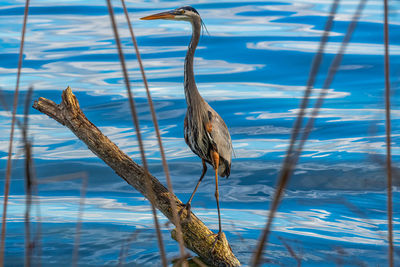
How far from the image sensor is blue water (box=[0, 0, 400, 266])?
3713mm

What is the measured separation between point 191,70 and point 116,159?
21.4 inches

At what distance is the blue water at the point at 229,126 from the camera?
3713 mm

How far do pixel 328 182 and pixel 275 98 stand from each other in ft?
7.63

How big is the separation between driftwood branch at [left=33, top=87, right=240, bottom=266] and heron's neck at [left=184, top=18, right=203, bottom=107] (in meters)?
0.43

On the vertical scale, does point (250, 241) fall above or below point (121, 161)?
below

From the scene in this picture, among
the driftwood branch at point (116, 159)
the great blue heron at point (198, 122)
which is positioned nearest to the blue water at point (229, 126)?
the driftwood branch at point (116, 159)

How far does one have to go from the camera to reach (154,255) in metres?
3.42

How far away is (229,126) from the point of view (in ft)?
20.5

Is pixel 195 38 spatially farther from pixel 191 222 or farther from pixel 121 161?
pixel 191 222

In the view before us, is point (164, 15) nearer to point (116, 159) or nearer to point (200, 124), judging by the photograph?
point (200, 124)

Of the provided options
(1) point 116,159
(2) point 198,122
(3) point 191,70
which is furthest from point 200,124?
(1) point 116,159

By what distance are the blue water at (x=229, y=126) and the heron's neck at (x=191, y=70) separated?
0.74 metres

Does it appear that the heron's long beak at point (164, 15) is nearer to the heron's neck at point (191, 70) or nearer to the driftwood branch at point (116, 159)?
the heron's neck at point (191, 70)

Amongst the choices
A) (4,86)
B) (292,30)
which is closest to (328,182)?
(4,86)
